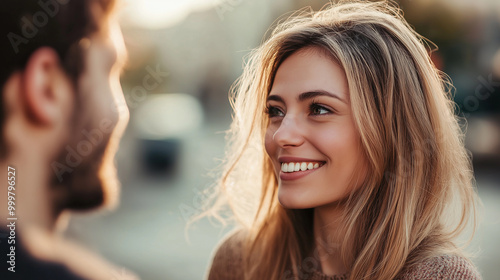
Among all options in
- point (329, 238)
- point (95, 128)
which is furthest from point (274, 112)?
point (95, 128)

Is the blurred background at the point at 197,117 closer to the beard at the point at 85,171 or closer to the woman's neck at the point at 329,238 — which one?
the beard at the point at 85,171

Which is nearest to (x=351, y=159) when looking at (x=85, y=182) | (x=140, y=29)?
(x=85, y=182)

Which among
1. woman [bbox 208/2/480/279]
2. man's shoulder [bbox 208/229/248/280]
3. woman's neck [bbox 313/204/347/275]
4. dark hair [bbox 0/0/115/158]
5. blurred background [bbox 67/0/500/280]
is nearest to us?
dark hair [bbox 0/0/115/158]

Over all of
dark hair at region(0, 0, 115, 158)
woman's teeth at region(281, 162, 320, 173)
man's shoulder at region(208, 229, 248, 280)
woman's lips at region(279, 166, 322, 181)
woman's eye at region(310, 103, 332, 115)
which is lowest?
man's shoulder at region(208, 229, 248, 280)

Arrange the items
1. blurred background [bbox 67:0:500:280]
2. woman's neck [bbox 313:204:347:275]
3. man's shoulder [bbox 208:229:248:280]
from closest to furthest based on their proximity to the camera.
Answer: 1. woman's neck [bbox 313:204:347:275]
2. man's shoulder [bbox 208:229:248:280]
3. blurred background [bbox 67:0:500:280]

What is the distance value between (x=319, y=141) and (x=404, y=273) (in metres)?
0.47

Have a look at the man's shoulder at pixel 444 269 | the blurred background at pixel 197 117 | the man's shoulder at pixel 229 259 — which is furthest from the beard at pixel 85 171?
the man's shoulder at pixel 444 269

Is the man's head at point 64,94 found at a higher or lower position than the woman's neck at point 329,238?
higher

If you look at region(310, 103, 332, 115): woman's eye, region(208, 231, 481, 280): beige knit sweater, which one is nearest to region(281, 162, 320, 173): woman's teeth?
region(310, 103, 332, 115): woman's eye

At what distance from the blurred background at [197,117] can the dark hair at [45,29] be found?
0.97 metres

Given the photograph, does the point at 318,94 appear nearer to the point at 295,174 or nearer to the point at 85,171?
the point at 295,174

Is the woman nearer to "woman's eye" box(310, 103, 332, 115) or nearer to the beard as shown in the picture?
"woman's eye" box(310, 103, 332, 115)

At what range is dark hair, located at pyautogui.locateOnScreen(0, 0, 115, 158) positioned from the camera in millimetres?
1396

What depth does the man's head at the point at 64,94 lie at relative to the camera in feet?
4.62
